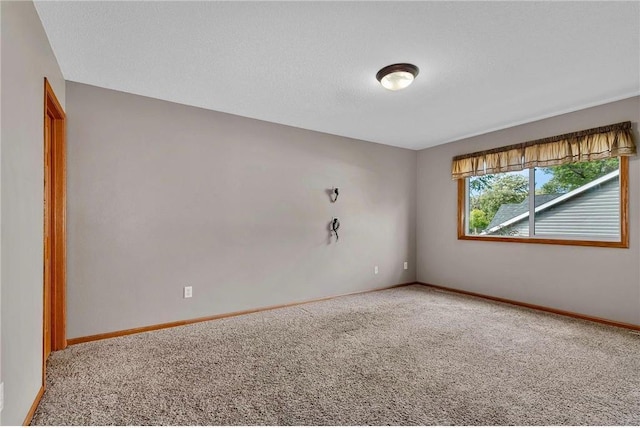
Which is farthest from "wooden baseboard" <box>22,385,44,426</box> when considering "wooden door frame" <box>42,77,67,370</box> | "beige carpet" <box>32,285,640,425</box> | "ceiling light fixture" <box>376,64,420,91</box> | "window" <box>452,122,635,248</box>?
"window" <box>452,122,635,248</box>

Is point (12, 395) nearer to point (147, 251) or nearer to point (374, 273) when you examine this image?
point (147, 251)

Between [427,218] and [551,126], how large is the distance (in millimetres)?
2151

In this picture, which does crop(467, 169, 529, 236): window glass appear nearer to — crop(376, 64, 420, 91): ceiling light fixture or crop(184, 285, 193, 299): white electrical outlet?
crop(376, 64, 420, 91): ceiling light fixture

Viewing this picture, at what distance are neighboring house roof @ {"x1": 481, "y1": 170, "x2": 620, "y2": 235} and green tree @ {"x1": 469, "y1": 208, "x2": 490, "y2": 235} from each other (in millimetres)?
77

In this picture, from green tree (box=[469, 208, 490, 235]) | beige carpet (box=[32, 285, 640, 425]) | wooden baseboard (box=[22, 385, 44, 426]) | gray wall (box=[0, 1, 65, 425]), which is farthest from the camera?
green tree (box=[469, 208, 490, 235])

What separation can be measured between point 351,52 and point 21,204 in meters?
2.24

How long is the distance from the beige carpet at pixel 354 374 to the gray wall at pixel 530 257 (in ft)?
1.24

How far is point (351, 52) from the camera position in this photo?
245 cm

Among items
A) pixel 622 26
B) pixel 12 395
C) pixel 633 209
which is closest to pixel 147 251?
pixel 12 395

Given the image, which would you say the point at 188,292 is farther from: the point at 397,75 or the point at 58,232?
the point at 397,75

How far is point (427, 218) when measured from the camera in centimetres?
551

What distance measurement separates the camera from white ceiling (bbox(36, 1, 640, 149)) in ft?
6.54

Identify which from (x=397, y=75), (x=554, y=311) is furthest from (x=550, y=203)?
(x=397, y=75)

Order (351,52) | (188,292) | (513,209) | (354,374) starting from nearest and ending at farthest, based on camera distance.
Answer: (354,374)
(351,52)
(188,292)
(513,209)
